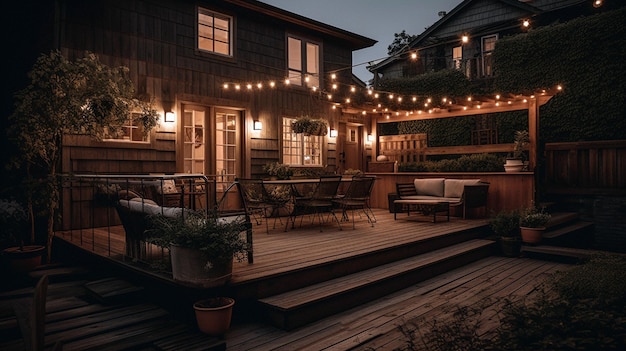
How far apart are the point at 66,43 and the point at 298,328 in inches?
240

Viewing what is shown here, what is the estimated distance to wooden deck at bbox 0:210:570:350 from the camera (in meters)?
3.48

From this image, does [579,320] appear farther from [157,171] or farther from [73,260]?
[157,171]

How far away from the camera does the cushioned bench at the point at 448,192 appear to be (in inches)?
320

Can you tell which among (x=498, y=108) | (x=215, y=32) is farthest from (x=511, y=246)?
(x=215, y=32)

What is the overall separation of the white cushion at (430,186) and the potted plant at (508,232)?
1.86 m

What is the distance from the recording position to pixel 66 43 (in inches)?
265

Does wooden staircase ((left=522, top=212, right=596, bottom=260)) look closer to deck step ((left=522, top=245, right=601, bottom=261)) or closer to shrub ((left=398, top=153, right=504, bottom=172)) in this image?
deck step ((left=522, top=245, right=601, bottom=261))

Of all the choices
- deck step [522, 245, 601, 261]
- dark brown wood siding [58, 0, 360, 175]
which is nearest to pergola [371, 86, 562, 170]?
deck step [522, 245, 601, 261]

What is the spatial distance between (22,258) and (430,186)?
7.48m

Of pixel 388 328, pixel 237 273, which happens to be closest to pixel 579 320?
pixel 388 328

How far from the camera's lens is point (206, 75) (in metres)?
8.62

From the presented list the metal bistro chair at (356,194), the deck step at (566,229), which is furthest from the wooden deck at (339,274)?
the deck step at (566,229)

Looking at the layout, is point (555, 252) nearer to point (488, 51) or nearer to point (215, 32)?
point (215, 32)

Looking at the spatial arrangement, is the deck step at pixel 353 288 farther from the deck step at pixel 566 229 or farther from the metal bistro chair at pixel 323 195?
the deck step at pixel 566 229
